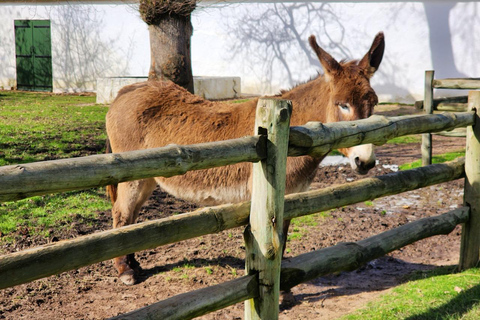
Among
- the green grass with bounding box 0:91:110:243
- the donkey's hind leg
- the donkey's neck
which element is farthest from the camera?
the green grass with bounding box 0:91:110:243

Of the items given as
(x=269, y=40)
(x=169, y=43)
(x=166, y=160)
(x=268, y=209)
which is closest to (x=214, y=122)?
(x=268, y=209)

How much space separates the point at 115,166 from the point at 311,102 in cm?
262

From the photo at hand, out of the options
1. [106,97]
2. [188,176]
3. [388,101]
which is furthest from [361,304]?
[388,101]

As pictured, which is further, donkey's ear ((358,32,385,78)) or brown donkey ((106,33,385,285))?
donkey's ear ((358,32,385,78))

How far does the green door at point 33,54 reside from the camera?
1834cm

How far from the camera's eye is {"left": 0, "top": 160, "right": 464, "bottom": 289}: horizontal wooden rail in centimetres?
210

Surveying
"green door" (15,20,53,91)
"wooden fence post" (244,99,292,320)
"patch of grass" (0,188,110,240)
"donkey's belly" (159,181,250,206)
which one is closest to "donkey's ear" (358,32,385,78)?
"donkey's belly" (159,181,250,206)

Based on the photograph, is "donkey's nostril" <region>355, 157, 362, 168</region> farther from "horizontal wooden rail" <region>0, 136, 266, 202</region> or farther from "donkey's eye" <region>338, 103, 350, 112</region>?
"horizontal wooden rail" <region>0, 136, 266, 202</region>

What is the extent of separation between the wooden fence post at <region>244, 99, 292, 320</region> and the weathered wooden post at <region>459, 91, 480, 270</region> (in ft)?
7.54

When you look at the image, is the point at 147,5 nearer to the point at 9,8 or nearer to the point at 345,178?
the point at 345,178

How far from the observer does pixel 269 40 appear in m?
16.3

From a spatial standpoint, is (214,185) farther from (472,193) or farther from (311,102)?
(472,193)

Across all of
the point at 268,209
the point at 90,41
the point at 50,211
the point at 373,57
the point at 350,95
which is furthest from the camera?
the point at 90,41

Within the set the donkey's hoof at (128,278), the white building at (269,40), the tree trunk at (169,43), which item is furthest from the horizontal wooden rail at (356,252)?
the white building at (269,40)
